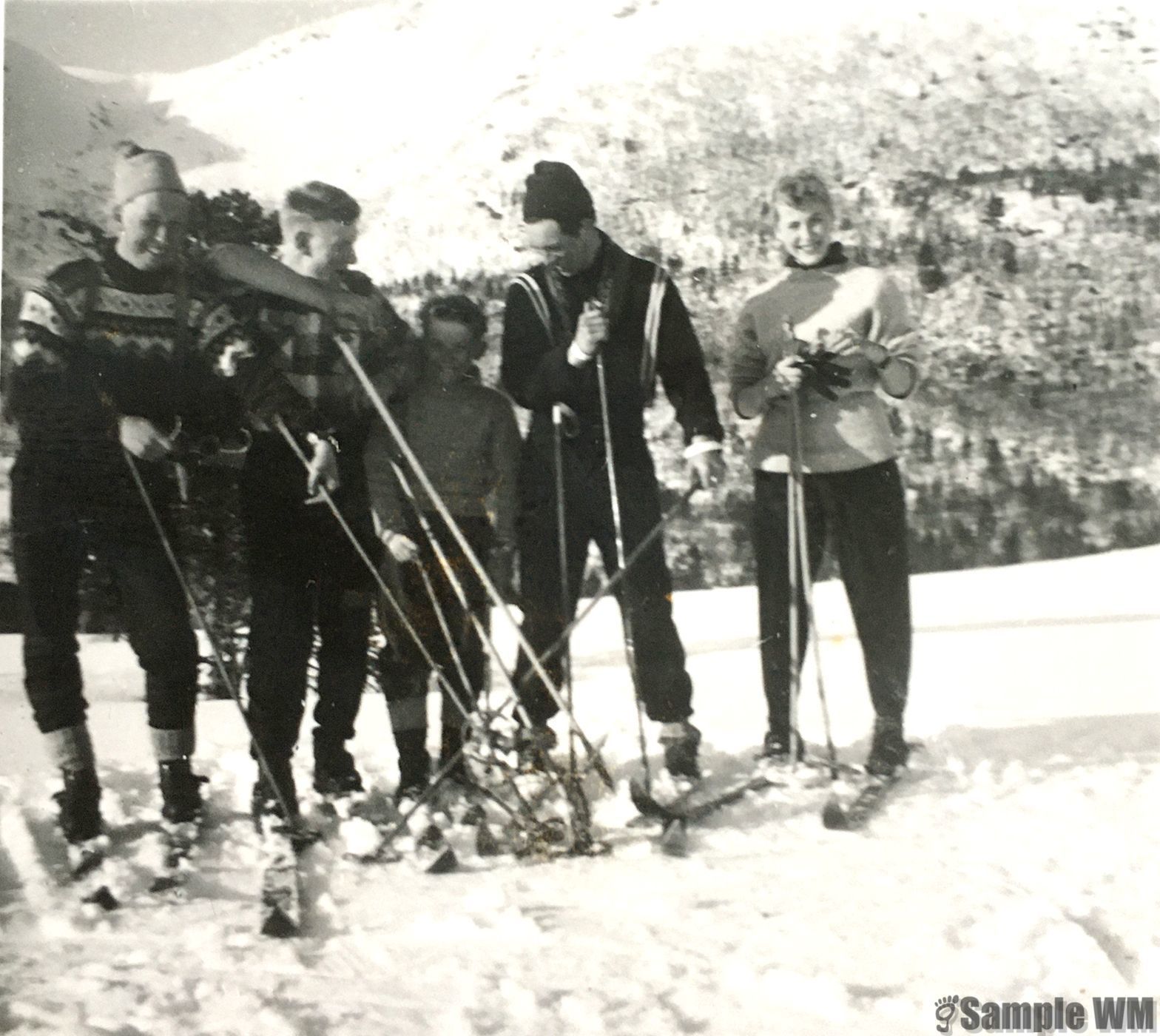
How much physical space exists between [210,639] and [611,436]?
2.83 ft

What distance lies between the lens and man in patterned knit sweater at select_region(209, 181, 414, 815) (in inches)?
88.0

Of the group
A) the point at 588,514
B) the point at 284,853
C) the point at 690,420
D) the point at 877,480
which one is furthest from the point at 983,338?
the point at 284,853

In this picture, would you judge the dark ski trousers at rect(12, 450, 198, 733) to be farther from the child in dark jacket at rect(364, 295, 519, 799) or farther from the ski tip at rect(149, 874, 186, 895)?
the child in dark jacket at rect(364, 295, 519, 799)

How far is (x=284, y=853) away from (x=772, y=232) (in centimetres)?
153

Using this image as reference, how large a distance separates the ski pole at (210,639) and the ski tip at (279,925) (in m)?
0.18

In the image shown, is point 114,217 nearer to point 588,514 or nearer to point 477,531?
point 477,531

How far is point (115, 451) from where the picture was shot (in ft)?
7.42

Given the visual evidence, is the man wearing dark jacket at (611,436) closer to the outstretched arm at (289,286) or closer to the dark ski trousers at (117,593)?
the outstretched arm at (289,286)

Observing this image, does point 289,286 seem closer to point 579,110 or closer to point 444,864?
point 579,110

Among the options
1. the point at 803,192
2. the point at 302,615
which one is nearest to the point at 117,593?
the point at 302,615

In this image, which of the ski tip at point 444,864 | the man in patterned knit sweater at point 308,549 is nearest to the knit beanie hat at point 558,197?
the man in patterned knit sweater at point 308,549

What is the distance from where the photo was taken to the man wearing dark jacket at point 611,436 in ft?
7.38

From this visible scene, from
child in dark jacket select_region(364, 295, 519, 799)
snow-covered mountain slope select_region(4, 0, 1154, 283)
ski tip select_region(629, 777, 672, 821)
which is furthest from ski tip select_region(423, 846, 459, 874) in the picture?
snow-covered mountain slope select_region(4, 0, 1154, 283)

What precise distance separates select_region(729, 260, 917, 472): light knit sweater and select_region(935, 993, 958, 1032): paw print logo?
977 millimetres
